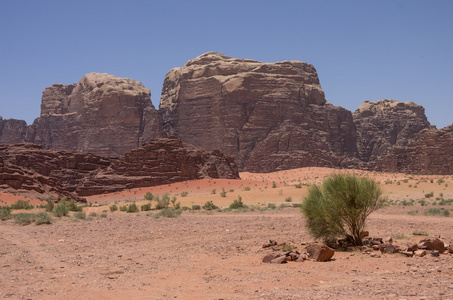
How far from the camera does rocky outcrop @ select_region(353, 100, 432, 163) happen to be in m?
89.1

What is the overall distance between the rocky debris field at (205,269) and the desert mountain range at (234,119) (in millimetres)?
60141

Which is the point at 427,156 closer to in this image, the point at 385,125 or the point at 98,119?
the point at 385,125

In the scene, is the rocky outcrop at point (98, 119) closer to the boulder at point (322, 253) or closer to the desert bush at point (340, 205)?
the desert bush at point (340, 205)

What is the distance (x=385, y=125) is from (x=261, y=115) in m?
31.0

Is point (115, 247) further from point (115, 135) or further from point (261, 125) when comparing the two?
point (115, 135)

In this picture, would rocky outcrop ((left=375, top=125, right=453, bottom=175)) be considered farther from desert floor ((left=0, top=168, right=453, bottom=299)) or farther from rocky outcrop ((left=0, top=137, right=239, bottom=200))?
desert floor ((left=0, top=168, right=453, bottom=299))

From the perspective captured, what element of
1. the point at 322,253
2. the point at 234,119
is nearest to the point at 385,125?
the point at 234,119

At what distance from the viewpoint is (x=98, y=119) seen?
86125 millimetres

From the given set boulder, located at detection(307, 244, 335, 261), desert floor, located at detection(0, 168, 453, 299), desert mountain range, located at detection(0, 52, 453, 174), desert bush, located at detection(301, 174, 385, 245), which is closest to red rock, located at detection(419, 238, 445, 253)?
desert floor, located at detection(0, 168, 453, 299)

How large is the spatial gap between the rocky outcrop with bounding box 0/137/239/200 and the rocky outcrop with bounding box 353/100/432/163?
4655cm

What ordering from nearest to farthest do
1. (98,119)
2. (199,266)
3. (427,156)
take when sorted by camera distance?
(199,266)
(427,156)
(98,119)

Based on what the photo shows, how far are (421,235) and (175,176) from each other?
37.2m

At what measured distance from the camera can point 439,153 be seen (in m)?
55.7

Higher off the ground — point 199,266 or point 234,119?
point 234,119
